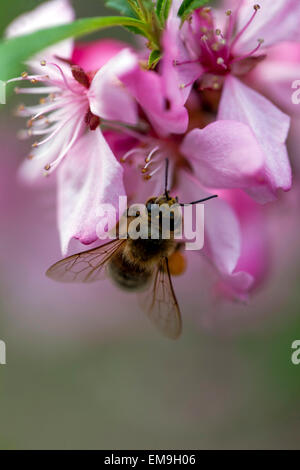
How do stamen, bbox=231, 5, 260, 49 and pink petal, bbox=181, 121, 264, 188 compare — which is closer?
pink petal, bbox=181, 121, 264, 188

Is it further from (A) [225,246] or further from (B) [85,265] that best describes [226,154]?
(B) [85,265]

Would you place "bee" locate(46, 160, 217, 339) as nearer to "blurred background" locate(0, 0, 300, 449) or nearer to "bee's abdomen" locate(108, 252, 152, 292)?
"bee's abdomen" locate(108, 252, 152, 292)

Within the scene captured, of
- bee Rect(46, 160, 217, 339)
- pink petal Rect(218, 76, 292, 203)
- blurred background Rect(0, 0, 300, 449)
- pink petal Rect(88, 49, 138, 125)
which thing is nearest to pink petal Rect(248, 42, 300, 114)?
pink petal Rect(218, 76, 292, 203)

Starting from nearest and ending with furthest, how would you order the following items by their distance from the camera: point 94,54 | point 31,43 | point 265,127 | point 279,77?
point 31,43 < point 265,127 < point 94,54 < point 279,77

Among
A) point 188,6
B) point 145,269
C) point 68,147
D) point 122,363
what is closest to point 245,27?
point 188,6

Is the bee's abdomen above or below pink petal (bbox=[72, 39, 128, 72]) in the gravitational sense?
below
